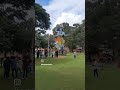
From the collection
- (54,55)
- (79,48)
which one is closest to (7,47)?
(54,55)

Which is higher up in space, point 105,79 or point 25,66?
point 25,66

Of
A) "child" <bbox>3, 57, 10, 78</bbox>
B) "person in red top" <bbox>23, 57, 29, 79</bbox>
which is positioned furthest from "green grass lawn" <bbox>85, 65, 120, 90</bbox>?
"child" <bbox>3, 57, 10, 78</bbox>

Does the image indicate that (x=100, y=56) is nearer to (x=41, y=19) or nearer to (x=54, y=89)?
(x=54, y=89)

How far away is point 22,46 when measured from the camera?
11.6 metres

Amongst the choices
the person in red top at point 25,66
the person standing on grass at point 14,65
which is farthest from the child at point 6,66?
the person in red top at point 25,66

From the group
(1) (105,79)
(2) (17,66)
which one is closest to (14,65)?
(2) (17,66)

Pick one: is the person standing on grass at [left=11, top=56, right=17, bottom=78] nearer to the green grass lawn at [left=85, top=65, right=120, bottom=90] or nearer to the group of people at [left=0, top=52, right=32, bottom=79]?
the group of people at [left=0, top=52, right=32, bottom=79]

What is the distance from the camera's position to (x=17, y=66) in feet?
36.8

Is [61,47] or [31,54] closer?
[31,54]

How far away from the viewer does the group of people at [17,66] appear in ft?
36.6

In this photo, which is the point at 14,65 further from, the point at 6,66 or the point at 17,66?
the point at 6,66

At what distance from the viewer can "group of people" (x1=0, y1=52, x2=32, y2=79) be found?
1114 centimetres

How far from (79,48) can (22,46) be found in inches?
1446

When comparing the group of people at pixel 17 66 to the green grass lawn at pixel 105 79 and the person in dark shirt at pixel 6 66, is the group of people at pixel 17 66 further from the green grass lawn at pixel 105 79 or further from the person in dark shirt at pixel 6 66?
the green grass lawn at pixel 105 79
